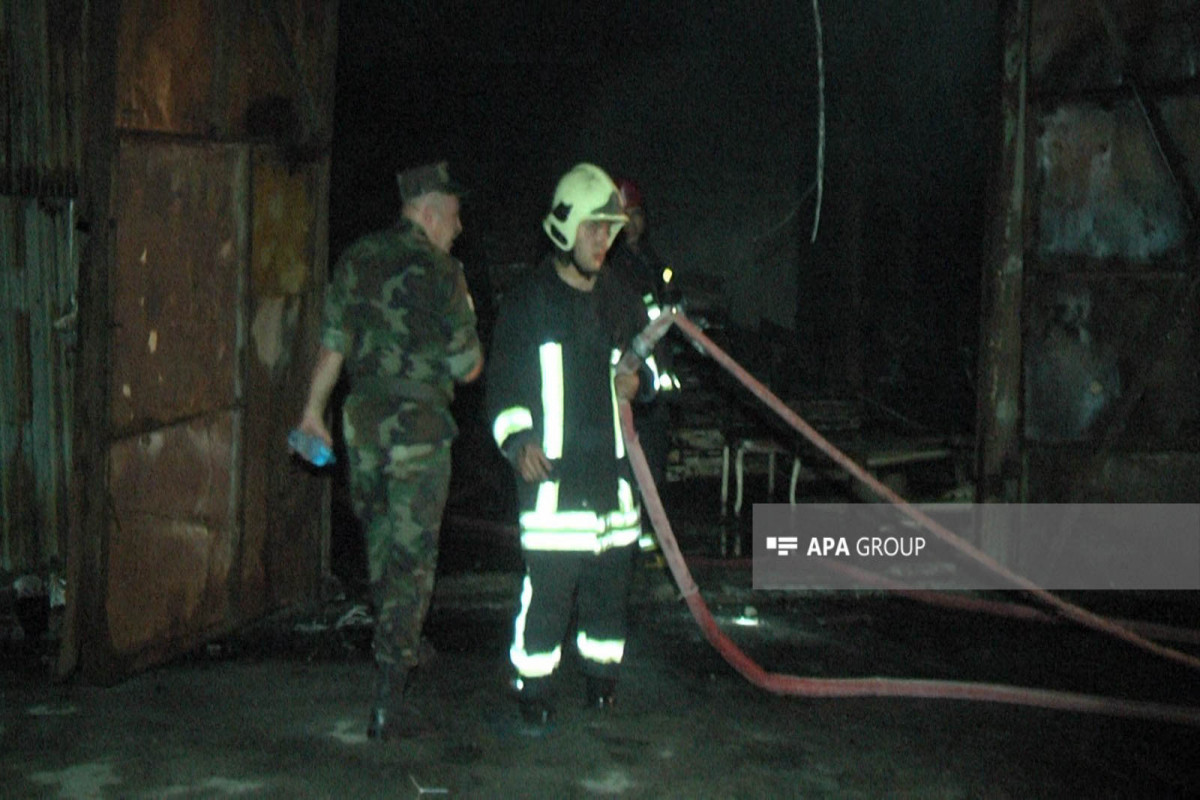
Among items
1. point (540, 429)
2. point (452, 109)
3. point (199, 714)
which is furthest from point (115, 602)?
point (452, 109)

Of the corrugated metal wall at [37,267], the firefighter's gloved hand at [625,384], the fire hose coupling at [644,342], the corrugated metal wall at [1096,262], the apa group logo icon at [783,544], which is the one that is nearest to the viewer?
the fire hose coupling at [644,342]

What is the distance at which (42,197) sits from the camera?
702 centimetres

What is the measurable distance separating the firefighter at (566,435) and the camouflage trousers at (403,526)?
33cm

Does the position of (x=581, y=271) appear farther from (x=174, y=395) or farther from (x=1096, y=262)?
(x=1096, y=262)

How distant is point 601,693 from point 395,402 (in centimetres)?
148

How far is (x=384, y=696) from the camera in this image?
4.92 m

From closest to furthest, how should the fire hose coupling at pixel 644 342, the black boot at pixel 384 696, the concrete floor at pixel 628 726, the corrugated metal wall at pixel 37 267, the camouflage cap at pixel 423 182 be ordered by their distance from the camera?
1. the concrete floor at pixel 628 726
2. the black boot at pixel 384 696
3. the camouflage cap at pixel 423 182
4. the fire hose coupling at pixel 644 342
5. the corrugated metal wall at pixel 37 267

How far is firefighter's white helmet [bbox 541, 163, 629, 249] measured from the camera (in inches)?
200

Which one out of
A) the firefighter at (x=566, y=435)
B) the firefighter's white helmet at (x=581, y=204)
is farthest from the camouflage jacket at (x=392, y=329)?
the firefighter's white helmet at (x=581, y=204)

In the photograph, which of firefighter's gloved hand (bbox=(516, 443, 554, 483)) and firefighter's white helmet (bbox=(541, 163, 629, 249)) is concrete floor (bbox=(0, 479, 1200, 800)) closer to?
firefighter's gloved hand (bbox=(516, 443, 554, 483))

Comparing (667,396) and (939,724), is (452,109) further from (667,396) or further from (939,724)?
(939,724)

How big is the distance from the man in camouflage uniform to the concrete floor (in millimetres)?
413

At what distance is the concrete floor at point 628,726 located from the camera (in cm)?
453

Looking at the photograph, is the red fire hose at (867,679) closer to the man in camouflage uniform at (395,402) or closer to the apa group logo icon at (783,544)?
the man in camouflage uniform at (395,402)
